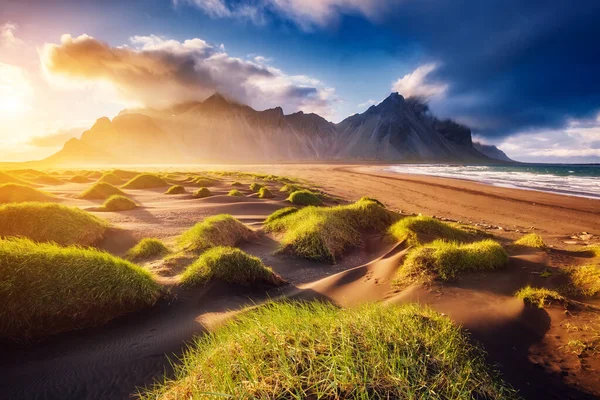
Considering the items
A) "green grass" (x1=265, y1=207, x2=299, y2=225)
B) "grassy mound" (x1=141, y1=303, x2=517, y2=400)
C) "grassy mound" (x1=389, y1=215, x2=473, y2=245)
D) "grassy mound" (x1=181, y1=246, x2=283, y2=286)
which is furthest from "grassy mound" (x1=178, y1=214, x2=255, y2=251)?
"grassy mound" (x1=141, y1=303, x2=517, y2=400)

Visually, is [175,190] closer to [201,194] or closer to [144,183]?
[201,194]

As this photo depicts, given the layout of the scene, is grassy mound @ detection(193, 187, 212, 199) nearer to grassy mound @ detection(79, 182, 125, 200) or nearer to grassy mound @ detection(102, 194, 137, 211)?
grassy mound @ detection(102, 194, 137, 211)

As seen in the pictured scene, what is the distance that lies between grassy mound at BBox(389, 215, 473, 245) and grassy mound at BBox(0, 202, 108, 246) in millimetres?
9615

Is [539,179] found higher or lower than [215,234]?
higher

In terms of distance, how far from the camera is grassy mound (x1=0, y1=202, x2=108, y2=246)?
306 inches

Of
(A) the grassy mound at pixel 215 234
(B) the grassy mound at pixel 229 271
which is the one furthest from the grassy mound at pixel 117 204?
(B) the grassy mound at pixel 229 271

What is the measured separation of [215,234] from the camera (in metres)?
8.61

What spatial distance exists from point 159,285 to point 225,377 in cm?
376

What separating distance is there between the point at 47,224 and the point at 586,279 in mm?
12735

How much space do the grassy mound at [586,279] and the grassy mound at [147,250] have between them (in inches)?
357

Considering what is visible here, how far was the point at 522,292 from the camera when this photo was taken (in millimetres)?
4312

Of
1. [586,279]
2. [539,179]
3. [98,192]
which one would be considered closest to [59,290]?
[586,279]

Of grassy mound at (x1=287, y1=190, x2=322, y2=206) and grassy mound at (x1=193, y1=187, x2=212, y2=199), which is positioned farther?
grassy mound at (x1=193, y1=187, x2=212, y2=199)

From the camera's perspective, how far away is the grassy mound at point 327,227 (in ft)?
26.2
